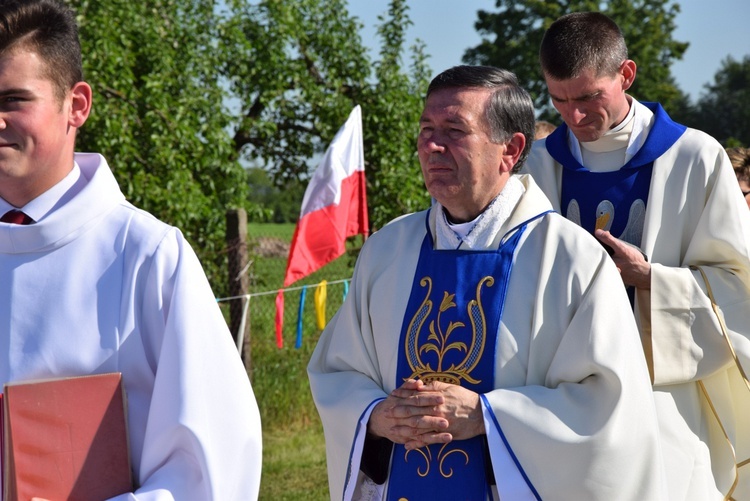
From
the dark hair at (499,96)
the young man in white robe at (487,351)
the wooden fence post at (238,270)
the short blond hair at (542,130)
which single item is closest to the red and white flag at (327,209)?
the wooden fence post at (238,270)

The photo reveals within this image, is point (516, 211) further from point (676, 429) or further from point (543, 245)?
point (676, 429)

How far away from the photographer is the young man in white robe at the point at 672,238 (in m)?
3.47

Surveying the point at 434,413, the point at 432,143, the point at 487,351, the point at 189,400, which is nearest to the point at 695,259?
the point at 487,351

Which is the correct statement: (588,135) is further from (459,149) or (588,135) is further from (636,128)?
(459,149)

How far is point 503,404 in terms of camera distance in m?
2.71

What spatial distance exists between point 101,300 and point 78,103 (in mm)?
433

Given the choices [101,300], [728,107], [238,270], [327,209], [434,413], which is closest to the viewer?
[101,300]

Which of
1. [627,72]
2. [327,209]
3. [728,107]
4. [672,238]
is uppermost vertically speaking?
[728,107]

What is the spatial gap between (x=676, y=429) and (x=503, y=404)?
102 centimetres

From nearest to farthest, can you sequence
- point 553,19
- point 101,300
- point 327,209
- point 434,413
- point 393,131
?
point 101,300 < point 434,413 < point 327,209 < point 393,131 < point 553,19

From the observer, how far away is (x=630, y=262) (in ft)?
11.2

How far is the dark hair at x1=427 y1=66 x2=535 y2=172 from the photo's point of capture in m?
2.88

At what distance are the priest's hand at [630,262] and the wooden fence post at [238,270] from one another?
14.0ft

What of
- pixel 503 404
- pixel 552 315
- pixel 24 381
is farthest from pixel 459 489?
pixel 24 381
